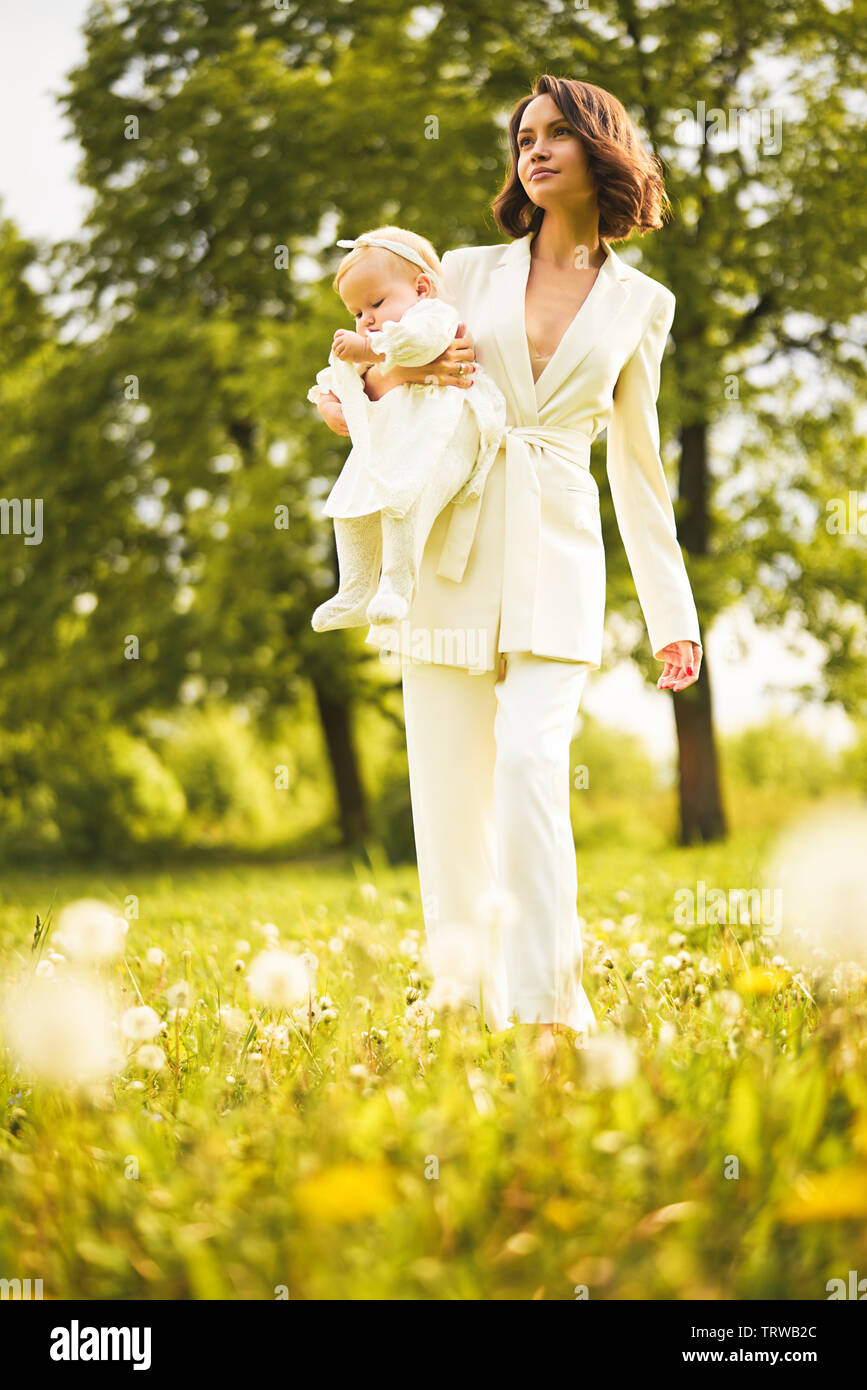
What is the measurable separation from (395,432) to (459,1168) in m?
1.67

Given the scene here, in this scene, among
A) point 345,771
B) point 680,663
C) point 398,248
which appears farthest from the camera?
point 345,771

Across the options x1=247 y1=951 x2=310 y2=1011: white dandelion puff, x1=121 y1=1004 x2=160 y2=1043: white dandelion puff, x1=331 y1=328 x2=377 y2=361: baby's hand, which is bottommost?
x1=121 y1=1004 x2=160 y2=1043: white dandelion puff

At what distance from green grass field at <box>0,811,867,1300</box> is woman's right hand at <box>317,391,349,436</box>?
4.71 feet

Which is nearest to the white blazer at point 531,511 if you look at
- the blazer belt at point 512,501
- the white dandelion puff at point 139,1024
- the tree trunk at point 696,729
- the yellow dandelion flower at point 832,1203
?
the blazer belt at point 512,501

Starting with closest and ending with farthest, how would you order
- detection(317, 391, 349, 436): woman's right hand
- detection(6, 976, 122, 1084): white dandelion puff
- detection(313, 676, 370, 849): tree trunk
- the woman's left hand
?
detection(6, 976, 122, 1084): white dandelion puff → detection(317, 391, 349, 436): woman's right hand → the woman's left hand → detection(313, 676, 370, 849): tree trunk

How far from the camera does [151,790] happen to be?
16016 millimetres

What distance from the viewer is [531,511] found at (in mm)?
2863

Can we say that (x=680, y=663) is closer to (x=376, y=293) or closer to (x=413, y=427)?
(x=413, y=427)

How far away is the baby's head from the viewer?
2.95 meters

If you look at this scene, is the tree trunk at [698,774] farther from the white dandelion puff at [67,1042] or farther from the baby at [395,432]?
the white dandelion puff at [67,1042]

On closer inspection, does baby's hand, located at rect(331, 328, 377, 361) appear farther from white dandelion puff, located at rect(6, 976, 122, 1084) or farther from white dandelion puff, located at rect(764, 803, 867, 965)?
white dandelion puff, located at rect(764, 803, 867, 965)

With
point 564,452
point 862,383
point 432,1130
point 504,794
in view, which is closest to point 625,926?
point 504,794

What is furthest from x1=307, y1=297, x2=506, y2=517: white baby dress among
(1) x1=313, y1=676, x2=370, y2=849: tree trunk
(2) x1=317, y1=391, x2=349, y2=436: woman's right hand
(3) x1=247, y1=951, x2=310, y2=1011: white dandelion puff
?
(1) x1=313, y1=676, x2=370, y2=849: tree trunk

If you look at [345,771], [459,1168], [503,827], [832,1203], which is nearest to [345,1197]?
[459,1168]
